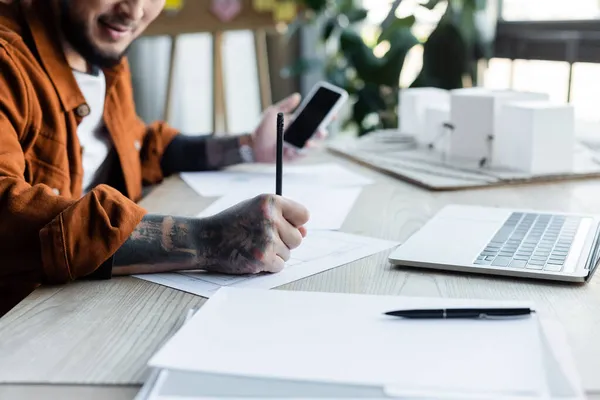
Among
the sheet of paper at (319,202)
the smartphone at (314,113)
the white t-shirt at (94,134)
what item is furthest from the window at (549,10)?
the white t-shirt at (94,134)

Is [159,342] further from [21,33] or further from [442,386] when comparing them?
[21,33]

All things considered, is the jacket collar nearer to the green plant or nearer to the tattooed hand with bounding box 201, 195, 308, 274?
the tattooed hand with bounding box 201, 195, 308, 274

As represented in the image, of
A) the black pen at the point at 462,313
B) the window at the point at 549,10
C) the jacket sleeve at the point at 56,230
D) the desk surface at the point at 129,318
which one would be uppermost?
the window at the point at 549,10

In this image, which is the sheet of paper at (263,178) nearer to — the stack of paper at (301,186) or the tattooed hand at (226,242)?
the stack of paper at (301,186)

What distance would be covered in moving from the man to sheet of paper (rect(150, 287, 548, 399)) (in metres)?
0.13

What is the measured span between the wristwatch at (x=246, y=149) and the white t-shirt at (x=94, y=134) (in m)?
0.30

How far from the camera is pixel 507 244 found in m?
0.91

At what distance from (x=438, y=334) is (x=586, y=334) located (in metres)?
0.14

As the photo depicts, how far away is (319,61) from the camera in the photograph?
310cm

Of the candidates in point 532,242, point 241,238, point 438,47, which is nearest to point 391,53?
point 438,47

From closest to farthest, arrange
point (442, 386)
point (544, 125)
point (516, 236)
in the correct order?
point (442, 386), point (516, 236), point (544, 125)

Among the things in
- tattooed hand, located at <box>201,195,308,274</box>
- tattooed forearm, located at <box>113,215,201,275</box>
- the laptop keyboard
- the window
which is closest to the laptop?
the laptop keyboard

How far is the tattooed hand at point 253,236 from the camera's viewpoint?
2.70 feet

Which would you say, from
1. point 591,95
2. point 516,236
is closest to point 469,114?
point 516,236
